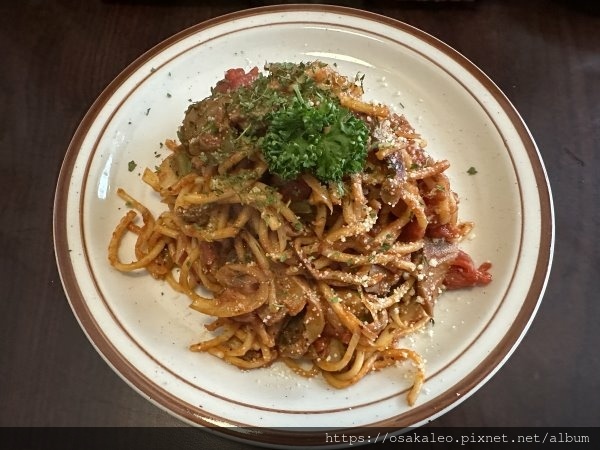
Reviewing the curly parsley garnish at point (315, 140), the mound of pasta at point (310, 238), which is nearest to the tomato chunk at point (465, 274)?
the mound of pasta at point (310, 238)

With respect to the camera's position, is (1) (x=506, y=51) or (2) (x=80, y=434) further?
(1) (x=506, y=51)

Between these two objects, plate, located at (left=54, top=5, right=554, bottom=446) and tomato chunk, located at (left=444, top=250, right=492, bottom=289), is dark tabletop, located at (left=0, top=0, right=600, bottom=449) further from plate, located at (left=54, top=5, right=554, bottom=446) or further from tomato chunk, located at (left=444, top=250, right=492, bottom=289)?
tomato chunk, located at (left=444, top=250, right=492, bottom=289)

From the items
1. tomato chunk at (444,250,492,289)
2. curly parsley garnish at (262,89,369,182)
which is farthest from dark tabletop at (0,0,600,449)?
curly parsley garnish at (262,89,369,182)

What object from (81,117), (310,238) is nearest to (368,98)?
(310,238)

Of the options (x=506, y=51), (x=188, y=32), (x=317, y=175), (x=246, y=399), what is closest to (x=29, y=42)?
(x=188, y=32)

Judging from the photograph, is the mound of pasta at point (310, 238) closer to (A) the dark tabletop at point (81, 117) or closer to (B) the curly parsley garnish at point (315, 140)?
(B) the curly parsley garnish at point (315, 140)

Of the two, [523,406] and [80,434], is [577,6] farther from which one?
[80,434]

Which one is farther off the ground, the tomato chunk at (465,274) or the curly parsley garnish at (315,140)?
the curly parsley garnish at (315,140)
